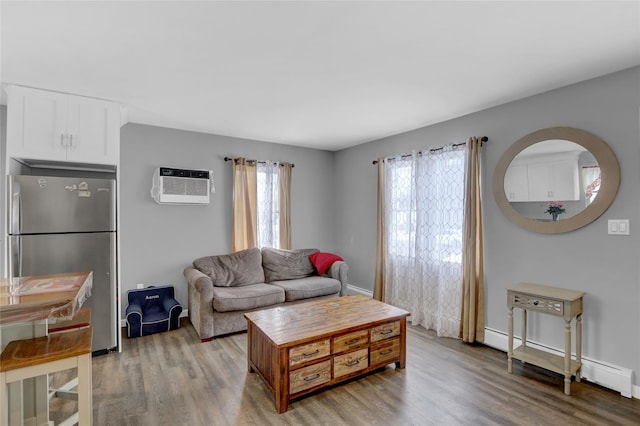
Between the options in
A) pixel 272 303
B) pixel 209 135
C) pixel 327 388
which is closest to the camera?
pixel 327 388

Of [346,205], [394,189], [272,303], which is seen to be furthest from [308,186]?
[272,303]

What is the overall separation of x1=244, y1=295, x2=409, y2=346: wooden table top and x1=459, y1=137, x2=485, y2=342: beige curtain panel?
3.41ft

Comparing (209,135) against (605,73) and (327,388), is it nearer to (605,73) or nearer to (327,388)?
(327,388)

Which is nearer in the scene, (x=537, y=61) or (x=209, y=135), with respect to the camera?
(x=537, y=61)

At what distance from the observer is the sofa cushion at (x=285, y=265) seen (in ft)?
14.4

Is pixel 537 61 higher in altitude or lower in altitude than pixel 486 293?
higher

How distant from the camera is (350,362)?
251 centimetres

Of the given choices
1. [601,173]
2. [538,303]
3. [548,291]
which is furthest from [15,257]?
[601,173]

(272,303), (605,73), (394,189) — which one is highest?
(605,73)

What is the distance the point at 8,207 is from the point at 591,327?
507cm

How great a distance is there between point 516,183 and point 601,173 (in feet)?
2.14

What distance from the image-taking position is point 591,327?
2.57 metres

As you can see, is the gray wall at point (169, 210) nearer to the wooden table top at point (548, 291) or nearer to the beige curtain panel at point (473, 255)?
the beige curtain panel at point (473, 255)

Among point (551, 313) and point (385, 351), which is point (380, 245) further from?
point (551, 313)
